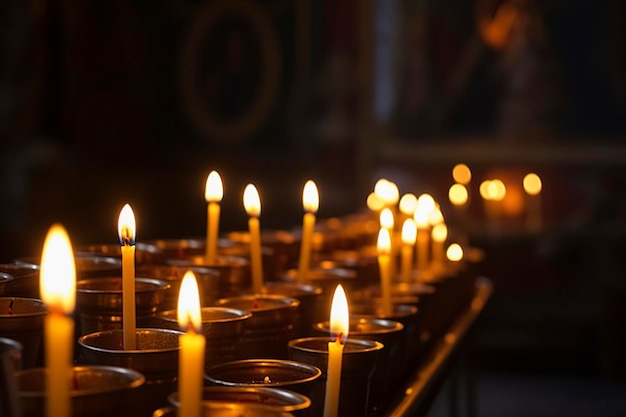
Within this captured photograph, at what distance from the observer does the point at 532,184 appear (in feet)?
25.4

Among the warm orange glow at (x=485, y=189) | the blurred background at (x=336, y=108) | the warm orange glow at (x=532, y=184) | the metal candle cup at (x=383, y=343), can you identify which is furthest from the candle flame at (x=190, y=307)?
the warm orange glow at (x=532, y=184)

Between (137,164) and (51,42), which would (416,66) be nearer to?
(137,164)

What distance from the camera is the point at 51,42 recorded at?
699 centimetres

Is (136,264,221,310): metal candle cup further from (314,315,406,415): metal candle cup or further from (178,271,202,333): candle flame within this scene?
(178,271,202,333): candle flame

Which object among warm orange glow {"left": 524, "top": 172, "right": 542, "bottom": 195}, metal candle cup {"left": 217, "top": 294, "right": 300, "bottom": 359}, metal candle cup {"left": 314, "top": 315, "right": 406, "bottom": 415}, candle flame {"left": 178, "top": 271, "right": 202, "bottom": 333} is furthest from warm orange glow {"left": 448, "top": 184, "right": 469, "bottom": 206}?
candle flame {"left": 178, "top": 271, "right": 202, "bottom": 333}

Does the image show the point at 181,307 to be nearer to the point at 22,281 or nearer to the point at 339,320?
the point at 339,320

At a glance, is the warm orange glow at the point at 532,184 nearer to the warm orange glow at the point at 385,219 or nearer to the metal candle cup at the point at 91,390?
the warm orange glow at the point at 385,219

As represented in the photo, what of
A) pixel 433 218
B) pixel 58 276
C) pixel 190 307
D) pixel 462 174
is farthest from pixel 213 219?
pixel 462 174

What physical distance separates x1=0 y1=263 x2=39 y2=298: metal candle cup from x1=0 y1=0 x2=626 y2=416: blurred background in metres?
5.06

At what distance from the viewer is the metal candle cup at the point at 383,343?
61.2 inches

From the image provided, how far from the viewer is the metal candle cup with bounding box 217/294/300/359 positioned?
4.89ft

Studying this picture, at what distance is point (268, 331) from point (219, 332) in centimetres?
18

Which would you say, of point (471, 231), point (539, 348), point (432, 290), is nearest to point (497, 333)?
point (539, 348)

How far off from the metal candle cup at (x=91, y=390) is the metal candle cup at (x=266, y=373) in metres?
0.18
